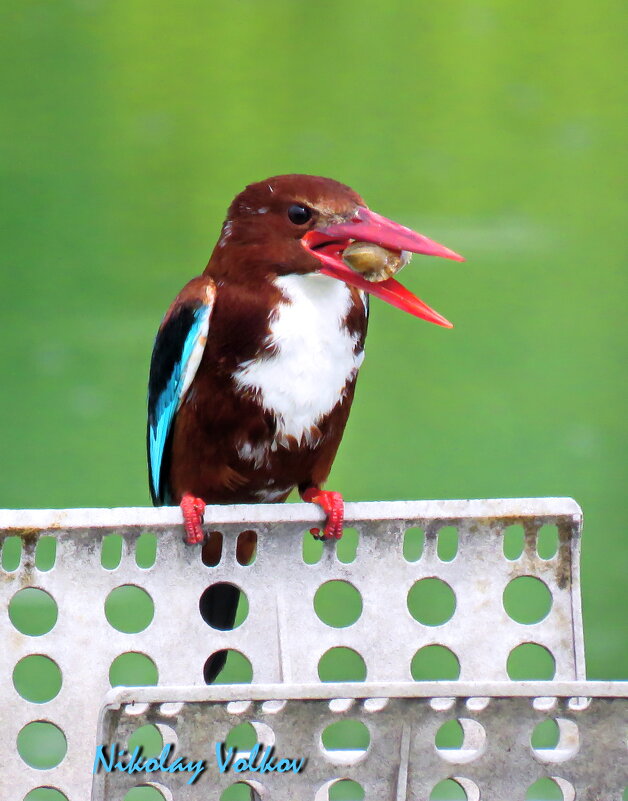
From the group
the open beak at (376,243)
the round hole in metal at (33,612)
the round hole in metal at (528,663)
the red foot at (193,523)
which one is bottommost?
the round hole in metal at (528,663)

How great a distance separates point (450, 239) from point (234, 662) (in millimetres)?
677

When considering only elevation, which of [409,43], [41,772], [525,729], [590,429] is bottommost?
[590,429]

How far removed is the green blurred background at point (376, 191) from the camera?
5.12 ft

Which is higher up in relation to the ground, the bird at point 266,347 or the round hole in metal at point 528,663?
the bird at point 266,347

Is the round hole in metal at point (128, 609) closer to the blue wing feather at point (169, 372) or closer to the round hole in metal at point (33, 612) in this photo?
the round hole in metal at point (33, 612)

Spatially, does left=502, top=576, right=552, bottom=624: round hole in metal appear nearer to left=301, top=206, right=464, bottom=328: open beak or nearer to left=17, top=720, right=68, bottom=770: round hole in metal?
left=17, top=720, right=68, bottom=770: round hole in metal

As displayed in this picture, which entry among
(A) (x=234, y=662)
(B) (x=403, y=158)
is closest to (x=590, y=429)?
(B) (x=403, y=158)

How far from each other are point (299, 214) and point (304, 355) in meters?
0.10

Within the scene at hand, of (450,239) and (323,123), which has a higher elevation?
(323,123)

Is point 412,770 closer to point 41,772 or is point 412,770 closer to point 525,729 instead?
point 525,729

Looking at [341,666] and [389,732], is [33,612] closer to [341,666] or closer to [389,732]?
[341,666]

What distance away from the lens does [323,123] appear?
1.64 metres

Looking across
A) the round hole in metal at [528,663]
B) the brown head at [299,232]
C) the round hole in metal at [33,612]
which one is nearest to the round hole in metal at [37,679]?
the round hole in metal at [33,612]

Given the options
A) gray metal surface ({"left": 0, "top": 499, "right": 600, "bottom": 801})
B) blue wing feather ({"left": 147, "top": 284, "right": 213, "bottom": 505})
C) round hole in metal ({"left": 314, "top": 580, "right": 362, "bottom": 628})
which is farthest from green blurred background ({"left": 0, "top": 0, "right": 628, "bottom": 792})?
gray metal surface ({"left": 0, "top": 499, "right": 600, "bottom": 801})
